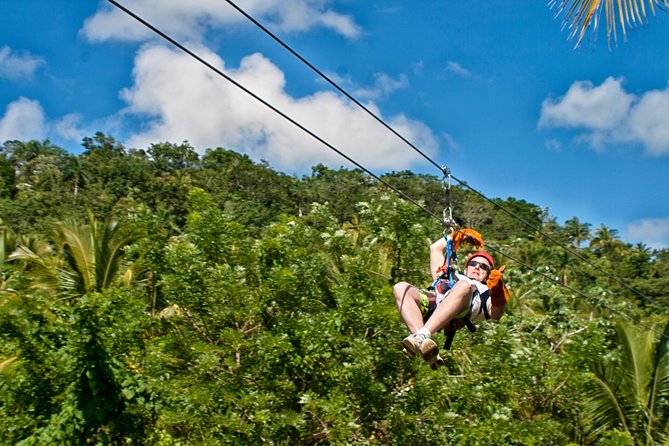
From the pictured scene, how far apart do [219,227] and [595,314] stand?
469 inches

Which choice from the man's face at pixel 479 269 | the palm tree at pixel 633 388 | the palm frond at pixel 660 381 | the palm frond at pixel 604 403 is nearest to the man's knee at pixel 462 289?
the man's face at pixel 479 269

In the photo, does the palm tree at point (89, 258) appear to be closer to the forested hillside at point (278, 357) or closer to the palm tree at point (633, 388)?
the forested hillside at point (278, 357)

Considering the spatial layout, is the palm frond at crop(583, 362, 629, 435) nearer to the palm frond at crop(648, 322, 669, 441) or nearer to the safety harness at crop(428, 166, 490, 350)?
the palm frond at crop(648, 322, 669, 441)

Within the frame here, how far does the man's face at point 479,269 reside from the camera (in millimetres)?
5105

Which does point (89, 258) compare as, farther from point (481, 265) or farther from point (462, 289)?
point (462, 289)

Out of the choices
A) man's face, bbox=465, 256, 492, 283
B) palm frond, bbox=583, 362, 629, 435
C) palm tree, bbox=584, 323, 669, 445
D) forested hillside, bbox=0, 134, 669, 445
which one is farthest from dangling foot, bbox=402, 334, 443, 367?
palm tree, bbox=584, 323, 669, 445

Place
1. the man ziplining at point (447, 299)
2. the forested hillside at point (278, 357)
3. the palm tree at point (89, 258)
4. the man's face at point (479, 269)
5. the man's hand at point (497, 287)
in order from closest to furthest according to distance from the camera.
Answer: the man ziplining at point (447, 299)
the man's hand at point (497, 287)
the man's face at point (479, 269)
the forested hillside at point (278, 357)
the palm tree at point (89, 258)

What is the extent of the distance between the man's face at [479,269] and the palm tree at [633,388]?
21.3 ft

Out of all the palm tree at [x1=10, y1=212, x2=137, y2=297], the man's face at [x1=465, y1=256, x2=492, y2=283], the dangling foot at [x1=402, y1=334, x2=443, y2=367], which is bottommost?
the dangling foot at [x1=402, y1=334, x2=443, y2=367]

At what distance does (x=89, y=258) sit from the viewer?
11.9 m

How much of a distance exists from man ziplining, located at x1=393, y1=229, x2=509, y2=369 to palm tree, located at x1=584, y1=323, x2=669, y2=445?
649 centimetres

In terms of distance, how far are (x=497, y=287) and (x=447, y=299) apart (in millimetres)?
560

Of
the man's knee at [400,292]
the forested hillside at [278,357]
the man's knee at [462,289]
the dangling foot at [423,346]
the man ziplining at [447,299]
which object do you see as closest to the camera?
the dangling foot at [423,346]

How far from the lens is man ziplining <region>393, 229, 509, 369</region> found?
448cm
